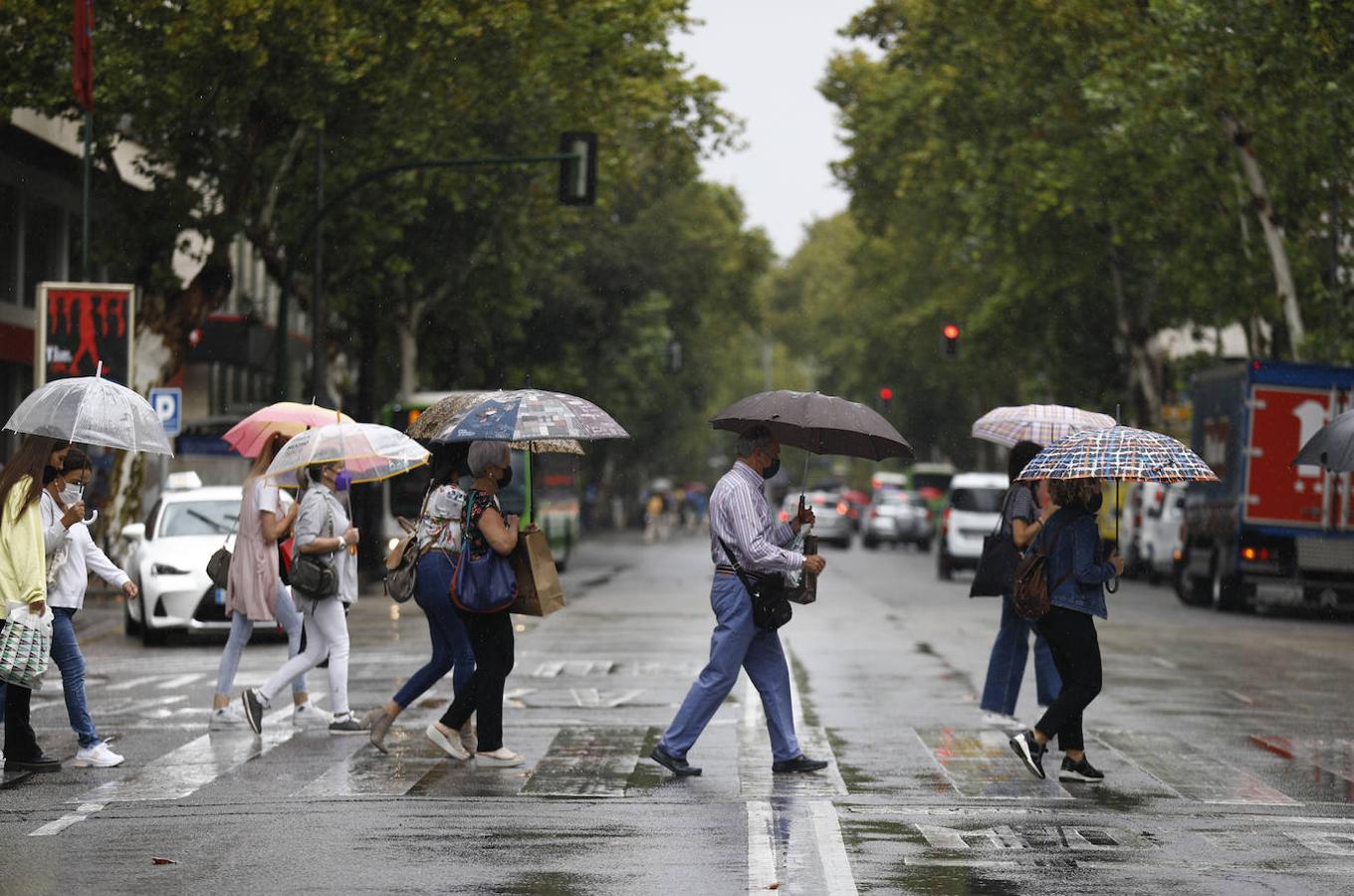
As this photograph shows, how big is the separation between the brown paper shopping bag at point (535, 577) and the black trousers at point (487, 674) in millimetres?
145

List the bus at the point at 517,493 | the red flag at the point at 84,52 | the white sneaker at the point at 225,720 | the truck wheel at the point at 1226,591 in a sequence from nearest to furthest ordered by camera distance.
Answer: the white sneaker at the point at 225,720
the red flag at the point at 84,52
the truck wheel at the point at 1226,591
the bus at the point at 517,493

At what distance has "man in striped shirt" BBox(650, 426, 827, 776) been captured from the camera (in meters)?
11.2

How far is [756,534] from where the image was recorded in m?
11.2

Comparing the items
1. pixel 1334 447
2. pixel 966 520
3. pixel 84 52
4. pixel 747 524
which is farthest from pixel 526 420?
pixel 966 520

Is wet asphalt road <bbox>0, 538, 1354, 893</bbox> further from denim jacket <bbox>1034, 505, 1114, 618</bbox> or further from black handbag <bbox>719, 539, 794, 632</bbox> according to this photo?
denim jacket <bbox>1034, 505, 1114, 618</bbox>

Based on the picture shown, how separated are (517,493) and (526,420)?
79.7ft

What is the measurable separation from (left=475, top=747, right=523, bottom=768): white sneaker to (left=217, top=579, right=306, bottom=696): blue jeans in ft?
7.11

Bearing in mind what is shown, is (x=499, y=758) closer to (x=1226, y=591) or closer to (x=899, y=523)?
(x=1226, y=591)

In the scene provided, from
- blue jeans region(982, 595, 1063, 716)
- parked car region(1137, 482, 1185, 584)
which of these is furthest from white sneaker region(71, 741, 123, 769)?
parked car region(1137, 482, 1185, 584)

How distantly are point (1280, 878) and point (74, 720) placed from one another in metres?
6.24

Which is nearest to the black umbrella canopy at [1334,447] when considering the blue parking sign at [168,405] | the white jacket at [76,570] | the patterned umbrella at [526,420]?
the patterned umbrella at [526,420]

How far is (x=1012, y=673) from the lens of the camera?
14.2 m

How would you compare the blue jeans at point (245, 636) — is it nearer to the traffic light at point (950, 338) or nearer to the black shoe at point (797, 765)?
the black shoe at point (797, 765)

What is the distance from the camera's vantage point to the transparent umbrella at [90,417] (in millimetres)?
11750
